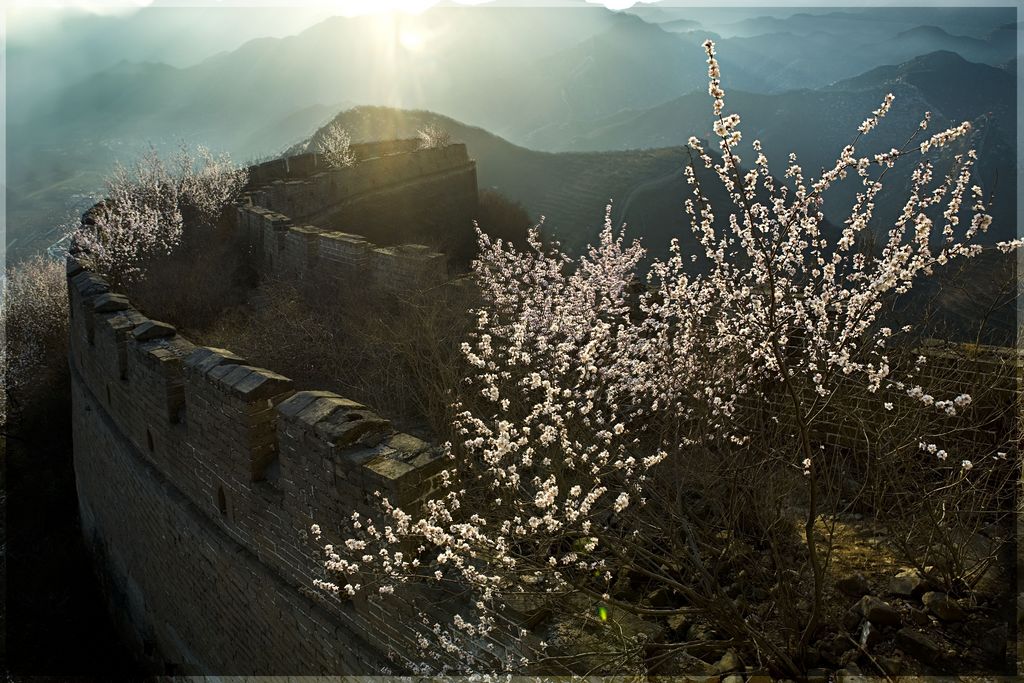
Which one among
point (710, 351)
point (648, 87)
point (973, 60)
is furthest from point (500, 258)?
point (648, 87)

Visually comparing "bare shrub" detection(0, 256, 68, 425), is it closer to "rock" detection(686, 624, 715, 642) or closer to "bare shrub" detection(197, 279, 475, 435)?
"bare shrub" detection(197, 279, 475, 435)

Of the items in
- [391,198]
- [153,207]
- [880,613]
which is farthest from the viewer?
[391,198]

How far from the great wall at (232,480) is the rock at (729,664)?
4.56 ft

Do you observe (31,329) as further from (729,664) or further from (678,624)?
(729,664)

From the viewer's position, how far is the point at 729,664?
10.9ft

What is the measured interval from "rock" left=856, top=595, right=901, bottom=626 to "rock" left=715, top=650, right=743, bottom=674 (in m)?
0.87

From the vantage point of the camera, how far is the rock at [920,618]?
3754 mm

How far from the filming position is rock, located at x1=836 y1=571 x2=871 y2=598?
4117 mm

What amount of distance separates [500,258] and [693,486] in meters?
4.75

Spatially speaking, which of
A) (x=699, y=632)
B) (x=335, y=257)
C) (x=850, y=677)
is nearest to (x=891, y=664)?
(x=850, y=677)

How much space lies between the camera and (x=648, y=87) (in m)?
125

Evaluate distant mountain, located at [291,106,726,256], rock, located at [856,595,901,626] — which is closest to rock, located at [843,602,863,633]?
rock, located at [856,595,901,626]

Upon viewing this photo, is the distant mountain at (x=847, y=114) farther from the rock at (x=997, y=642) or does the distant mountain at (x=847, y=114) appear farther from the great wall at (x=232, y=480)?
the great wall at (x=232, y=480)

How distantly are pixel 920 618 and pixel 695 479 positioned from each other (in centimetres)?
143
